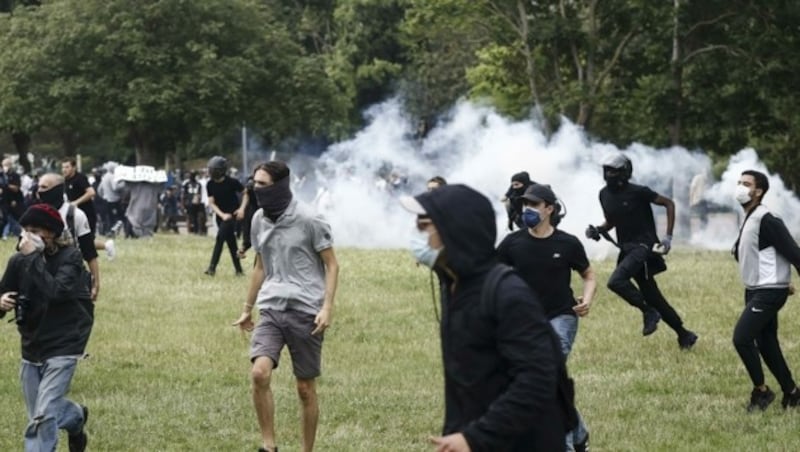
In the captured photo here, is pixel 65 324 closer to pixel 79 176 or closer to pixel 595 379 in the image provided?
pixel 595 379

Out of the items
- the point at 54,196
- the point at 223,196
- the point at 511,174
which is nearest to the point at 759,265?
the point at 54,196

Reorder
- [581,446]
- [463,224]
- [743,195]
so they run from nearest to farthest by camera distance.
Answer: [463,224] < [581,446] < [743,195]

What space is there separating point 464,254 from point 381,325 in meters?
12.5

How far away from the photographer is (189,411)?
1173cm

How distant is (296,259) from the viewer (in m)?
9.62

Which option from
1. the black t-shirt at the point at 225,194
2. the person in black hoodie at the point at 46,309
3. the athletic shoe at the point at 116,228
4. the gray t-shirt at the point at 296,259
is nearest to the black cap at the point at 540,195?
the gray t-shirt at the point at 296,259

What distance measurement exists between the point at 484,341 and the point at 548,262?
477 cm

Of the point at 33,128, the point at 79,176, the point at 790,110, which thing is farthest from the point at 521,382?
the point at 33,128

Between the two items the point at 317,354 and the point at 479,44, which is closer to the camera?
the point at 317,354

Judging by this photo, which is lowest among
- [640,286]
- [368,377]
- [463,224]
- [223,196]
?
[368,377]

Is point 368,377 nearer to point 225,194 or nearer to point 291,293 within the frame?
point 291,293

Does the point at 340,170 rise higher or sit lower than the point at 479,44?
lower

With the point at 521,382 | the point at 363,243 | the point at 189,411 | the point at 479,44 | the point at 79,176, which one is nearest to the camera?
the point at 521,382

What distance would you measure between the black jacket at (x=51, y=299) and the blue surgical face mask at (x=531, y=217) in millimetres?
2962
